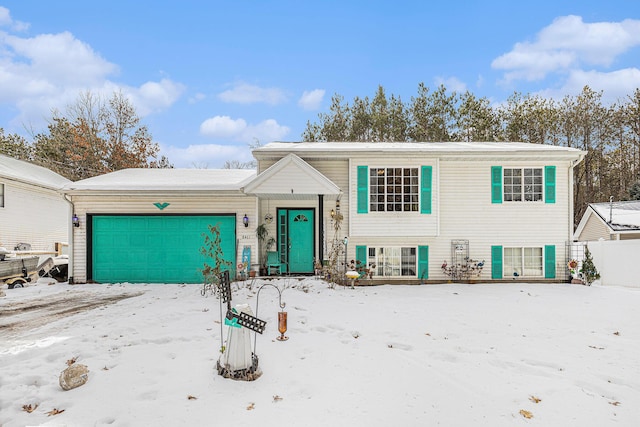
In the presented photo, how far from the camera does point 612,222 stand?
15.3m

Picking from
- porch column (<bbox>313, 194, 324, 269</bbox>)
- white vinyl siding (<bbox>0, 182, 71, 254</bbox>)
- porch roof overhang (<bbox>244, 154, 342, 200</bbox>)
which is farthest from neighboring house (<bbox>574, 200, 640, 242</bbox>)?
white vinyl siding (<bbox>0, 182, 71, 254</bbox>)

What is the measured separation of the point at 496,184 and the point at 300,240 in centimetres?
Result: 616

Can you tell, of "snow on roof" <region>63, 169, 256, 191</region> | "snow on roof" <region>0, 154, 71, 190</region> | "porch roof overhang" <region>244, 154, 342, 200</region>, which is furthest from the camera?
"snow on roof" <region>0, 154, 71, 190</region>

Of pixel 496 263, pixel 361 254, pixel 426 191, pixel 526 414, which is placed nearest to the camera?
pixel 526 414

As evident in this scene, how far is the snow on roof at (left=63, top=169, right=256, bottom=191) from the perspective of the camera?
32.6 ft

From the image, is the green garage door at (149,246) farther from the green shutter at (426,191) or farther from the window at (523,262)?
the window at (523,262)

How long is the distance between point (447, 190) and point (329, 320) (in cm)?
621

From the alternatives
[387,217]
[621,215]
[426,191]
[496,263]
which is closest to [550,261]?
[496,263]

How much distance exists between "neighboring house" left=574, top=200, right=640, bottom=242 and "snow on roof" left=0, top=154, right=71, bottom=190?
24648 mm

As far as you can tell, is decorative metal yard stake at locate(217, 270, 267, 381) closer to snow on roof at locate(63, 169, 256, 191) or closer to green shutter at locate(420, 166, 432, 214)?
snow on roof at locate(63, 169, 256, 191)

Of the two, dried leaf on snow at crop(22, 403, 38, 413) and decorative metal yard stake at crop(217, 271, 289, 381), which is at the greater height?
decorative metal yard stake at crop(217, 271, 289, 381)

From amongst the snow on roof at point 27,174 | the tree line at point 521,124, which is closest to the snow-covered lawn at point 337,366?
the snow on roof at point 27,174

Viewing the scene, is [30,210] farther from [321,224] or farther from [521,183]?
[521,183]

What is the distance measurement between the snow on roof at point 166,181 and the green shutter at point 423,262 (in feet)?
18.9
